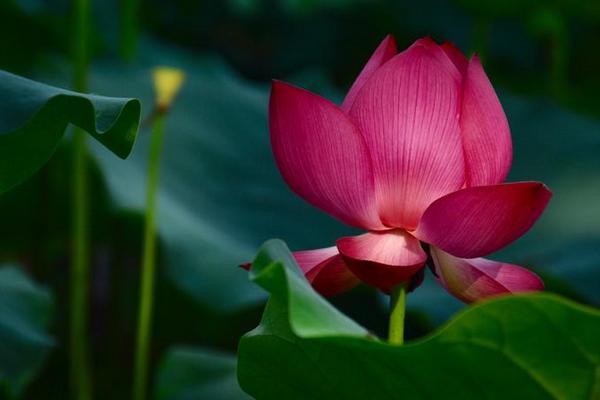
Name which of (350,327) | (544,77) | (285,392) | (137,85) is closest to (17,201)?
(137,85)

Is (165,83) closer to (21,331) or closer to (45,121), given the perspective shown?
(21,331)

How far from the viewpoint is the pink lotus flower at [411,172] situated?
0.57m

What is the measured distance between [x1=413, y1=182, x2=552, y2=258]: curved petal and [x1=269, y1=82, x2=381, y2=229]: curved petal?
40 mm

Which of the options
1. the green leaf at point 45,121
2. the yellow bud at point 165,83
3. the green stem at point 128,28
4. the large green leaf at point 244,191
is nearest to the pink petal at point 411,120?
the green leaf at point 45,121

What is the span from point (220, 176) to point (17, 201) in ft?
2.04

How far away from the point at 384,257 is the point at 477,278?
51 mm

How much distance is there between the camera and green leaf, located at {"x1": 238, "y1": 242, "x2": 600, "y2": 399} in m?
0.49

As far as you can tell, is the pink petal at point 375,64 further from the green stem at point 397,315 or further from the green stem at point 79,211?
the green stem at point 79,211

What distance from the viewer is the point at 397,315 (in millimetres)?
583

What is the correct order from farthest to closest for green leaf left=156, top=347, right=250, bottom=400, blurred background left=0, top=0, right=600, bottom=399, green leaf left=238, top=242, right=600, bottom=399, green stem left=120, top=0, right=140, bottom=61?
green stem left=120, top=0, right=140, bottom=61
blurred background left=0, top=0, right=600, bottom=399
green leaf left=156, top=347, right=250, bottom=400
green leaf left=238, top=242, right=600, bottom=399

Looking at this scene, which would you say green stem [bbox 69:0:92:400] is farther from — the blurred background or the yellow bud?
the yellow bud

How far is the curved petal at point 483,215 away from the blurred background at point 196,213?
0.67m

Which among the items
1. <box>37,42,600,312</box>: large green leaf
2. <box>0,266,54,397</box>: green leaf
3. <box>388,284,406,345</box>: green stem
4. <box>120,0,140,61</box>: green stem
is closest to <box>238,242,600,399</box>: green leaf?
<box>388,284,406,345</box>: green stem

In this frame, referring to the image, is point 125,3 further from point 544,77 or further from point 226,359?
point 544,77
